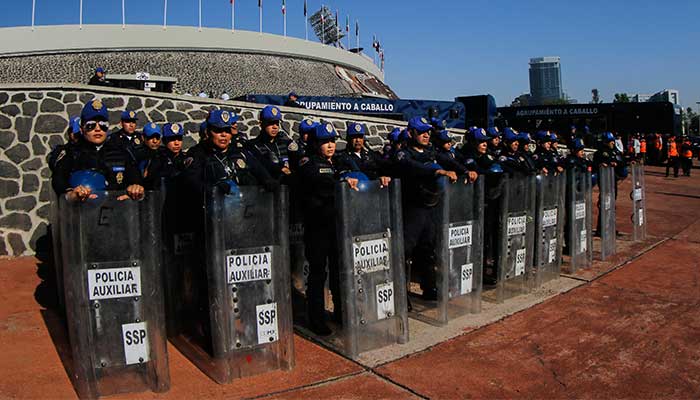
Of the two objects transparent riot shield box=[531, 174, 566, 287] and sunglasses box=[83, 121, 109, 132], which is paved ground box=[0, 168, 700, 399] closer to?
transparent riot shield box=[531, 174, 566, 287]

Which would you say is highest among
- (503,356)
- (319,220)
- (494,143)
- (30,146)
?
(30,146)

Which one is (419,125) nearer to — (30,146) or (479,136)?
(479,136)

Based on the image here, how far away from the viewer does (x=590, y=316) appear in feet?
19.8

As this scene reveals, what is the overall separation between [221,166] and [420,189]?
2216 mm

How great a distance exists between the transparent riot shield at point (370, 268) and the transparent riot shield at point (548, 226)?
277 centimetres

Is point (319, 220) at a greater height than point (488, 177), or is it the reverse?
point (488, 177)

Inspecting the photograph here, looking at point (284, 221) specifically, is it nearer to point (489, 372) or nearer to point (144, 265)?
point (144, 265)

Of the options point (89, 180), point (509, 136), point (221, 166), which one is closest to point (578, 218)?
point (509, 136)

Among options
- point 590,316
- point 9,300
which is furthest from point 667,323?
point 9,300

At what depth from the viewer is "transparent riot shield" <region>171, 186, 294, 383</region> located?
4309 mm

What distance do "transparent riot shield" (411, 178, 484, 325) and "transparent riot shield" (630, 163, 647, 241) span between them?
5.48 m

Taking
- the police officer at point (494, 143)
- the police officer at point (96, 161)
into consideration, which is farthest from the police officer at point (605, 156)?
the police officer at point (96, 161)

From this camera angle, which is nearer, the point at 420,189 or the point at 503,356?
the point at 503,356

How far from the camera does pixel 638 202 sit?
34.4 feet
